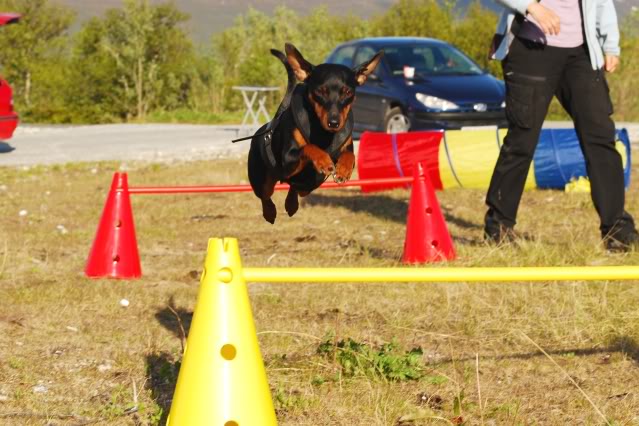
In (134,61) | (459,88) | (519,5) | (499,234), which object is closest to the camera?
(519,5)

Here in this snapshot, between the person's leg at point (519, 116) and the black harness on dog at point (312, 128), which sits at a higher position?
the black harness on dog at point (312, 128)

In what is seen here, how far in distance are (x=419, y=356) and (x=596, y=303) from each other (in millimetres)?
1257

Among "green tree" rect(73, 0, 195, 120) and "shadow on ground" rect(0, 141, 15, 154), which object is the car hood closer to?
"shadow on ground" rect(0, 141, 15, 154)

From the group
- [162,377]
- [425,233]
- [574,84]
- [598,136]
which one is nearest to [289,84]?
[162,377]

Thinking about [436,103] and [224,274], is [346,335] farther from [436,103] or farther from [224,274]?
[436,103]

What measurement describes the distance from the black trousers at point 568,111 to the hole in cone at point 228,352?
375 centimetres

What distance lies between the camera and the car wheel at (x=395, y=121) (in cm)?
1404

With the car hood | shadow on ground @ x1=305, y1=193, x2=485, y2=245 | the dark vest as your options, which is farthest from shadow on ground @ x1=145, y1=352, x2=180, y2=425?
the car hood

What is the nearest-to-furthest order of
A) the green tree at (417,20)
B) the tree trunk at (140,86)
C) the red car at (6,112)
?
1. the red car at (6,112)
2. the green tree at (417,20)
3. the tree trunk at (140,86)

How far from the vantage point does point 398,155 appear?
1035cm

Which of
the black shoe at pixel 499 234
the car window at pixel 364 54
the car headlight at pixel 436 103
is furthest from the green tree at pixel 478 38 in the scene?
the black shoe at pixel 499 234

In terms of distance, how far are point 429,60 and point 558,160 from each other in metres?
4.84

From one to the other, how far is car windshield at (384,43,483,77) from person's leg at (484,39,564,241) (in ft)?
23.9

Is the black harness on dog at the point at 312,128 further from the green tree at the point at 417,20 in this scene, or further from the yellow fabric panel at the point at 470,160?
the green tree at the point at 417,20
